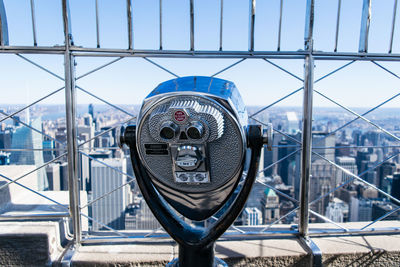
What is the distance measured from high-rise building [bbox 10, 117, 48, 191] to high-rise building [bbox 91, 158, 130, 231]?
35 cm

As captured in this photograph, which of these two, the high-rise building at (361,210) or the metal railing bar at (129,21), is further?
the high-rise building at (361,210)

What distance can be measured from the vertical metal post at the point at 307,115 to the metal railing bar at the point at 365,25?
291 mm

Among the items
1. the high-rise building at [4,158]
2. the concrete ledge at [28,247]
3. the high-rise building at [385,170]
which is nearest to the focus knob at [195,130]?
the concrete ledge at [28,247]

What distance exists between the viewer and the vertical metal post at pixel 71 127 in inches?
70.5

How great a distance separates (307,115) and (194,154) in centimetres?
114

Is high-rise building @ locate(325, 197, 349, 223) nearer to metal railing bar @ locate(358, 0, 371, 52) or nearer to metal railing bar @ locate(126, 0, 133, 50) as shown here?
metal railing bar @ locate(358, 0, 371, 52)

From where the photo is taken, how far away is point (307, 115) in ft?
6.25

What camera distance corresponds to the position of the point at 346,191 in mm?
4477

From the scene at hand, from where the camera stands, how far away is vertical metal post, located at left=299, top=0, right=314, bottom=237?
1882mm

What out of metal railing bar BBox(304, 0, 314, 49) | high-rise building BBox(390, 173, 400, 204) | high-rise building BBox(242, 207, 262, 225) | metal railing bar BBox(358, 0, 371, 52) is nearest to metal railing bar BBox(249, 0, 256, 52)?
metal railing bar BBox(304, 0, 314, 49)

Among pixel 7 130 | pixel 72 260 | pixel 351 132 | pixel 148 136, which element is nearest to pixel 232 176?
pixel 148 136

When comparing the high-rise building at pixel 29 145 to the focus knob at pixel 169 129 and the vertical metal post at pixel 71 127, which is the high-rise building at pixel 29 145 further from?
the focus knob at pixel 169 129

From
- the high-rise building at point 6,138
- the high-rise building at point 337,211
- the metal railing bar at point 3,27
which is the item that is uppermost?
the metal railing bar at point 3,27

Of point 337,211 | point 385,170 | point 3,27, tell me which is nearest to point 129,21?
point 3,27
